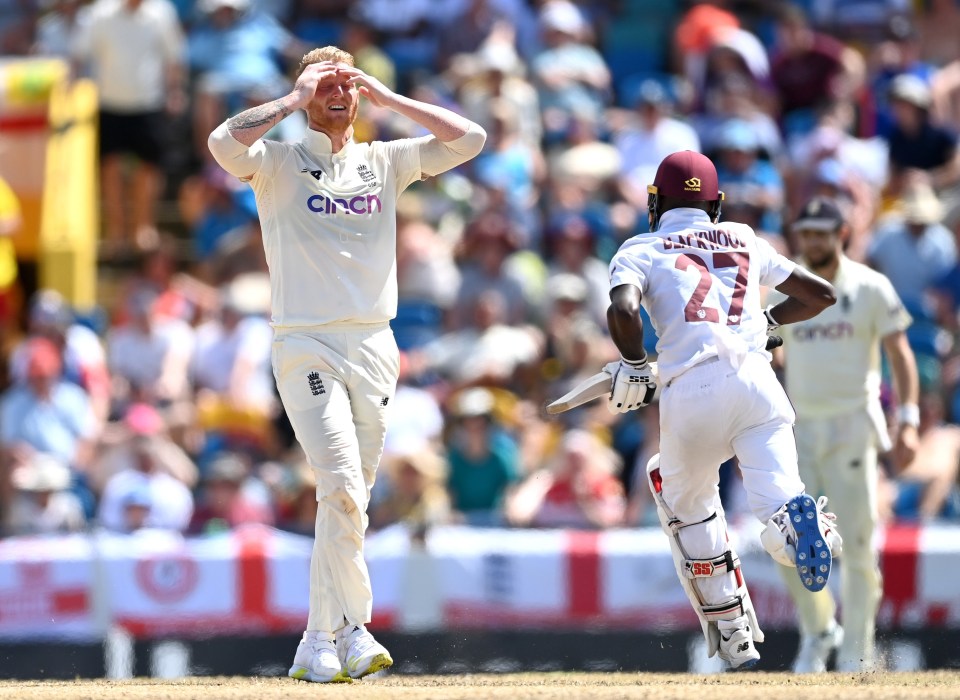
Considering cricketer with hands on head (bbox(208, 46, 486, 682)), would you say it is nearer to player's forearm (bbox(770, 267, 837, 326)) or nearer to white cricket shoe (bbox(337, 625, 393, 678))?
white cricket shoe (bbox(337, 625, 393, 678))

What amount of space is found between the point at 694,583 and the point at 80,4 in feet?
35.8

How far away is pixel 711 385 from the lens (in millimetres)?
7641

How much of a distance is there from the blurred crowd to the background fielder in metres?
1.24

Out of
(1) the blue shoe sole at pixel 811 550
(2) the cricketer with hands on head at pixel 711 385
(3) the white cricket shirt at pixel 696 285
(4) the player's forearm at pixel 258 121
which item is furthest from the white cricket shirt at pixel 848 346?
(4) the player's forearm at pixel 258 121

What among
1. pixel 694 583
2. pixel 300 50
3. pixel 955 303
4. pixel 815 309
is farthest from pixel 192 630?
pixel 300 50

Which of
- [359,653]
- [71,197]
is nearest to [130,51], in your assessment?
[71,197]

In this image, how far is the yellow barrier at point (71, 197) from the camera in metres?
15.3

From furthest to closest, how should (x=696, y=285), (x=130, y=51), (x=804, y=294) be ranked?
(x=130, y=51) < (x=804, y=294) < (x=696, y=285)

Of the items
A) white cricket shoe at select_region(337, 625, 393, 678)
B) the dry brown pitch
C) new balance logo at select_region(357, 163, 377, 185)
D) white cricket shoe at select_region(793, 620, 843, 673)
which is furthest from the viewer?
white cricket shoe at select_region(793, 620, 843, 673)

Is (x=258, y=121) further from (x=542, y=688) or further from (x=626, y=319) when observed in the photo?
(x=542, y=688)

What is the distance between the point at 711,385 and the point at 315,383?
5.79 feet

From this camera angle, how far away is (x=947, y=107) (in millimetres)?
15938

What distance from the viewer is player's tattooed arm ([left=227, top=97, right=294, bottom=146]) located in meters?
7.75

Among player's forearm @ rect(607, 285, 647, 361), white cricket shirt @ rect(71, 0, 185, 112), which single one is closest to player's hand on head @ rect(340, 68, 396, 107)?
player's forearm @ rect(607, 285, 647, 361)
